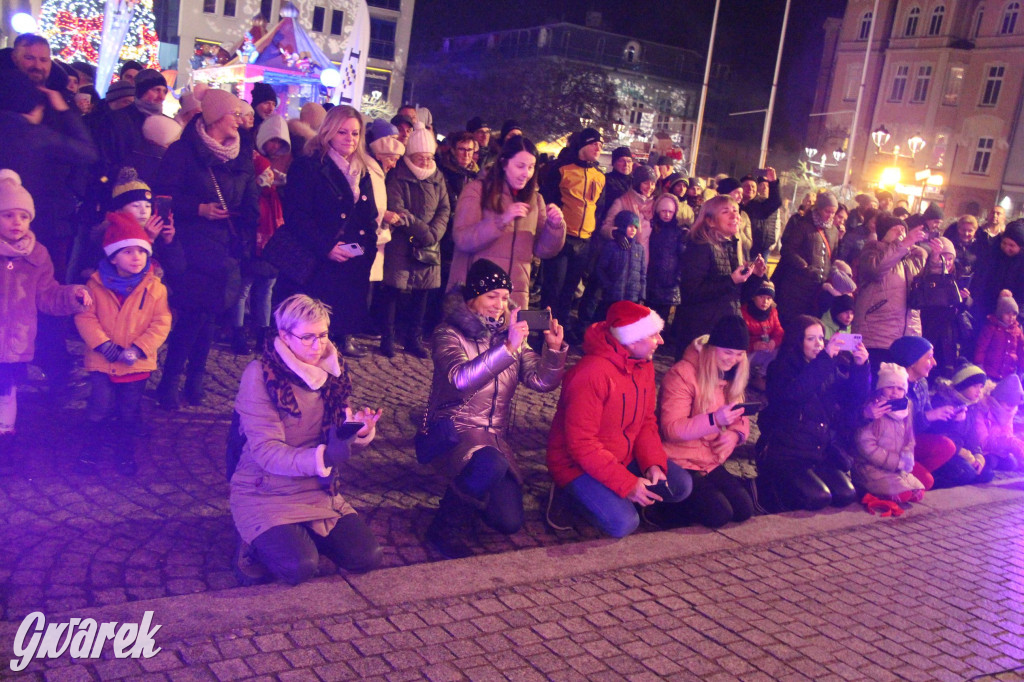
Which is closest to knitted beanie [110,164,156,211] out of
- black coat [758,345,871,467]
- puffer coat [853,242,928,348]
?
black coat [758,345,871,467]

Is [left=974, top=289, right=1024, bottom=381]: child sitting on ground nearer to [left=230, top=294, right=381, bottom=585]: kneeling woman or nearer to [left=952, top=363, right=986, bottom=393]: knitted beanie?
[left=952, top=363, right=986, bottom=393]: knitted beanie

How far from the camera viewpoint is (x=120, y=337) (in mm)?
5680

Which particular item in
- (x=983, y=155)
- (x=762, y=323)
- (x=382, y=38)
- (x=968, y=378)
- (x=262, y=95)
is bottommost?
(x=968, y=378)

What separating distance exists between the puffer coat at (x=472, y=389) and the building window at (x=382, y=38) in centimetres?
6137

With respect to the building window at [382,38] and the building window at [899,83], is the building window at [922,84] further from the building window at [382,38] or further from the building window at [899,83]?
the building window at [382,38]

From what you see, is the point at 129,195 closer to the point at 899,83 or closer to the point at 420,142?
the point at 420,142

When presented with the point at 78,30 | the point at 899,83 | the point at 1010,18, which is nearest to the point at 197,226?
the point at 78,30

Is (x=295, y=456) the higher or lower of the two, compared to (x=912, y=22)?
lower

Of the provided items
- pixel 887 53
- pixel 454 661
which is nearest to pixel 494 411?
pixel 454 661

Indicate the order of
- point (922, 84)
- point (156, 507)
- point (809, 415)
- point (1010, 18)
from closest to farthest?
1. point (156, 507)
2. point (809, 415)
3. point (1010, 18)
4. point (922, 84)

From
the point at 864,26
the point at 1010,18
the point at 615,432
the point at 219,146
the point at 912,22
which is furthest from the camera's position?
the point at 864,26

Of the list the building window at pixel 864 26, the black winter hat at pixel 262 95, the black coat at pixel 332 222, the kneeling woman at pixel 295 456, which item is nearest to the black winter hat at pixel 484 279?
the kneeling woman at pixel 295 456

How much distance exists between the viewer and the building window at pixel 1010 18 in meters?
47.7

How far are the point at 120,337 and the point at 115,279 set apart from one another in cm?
34
